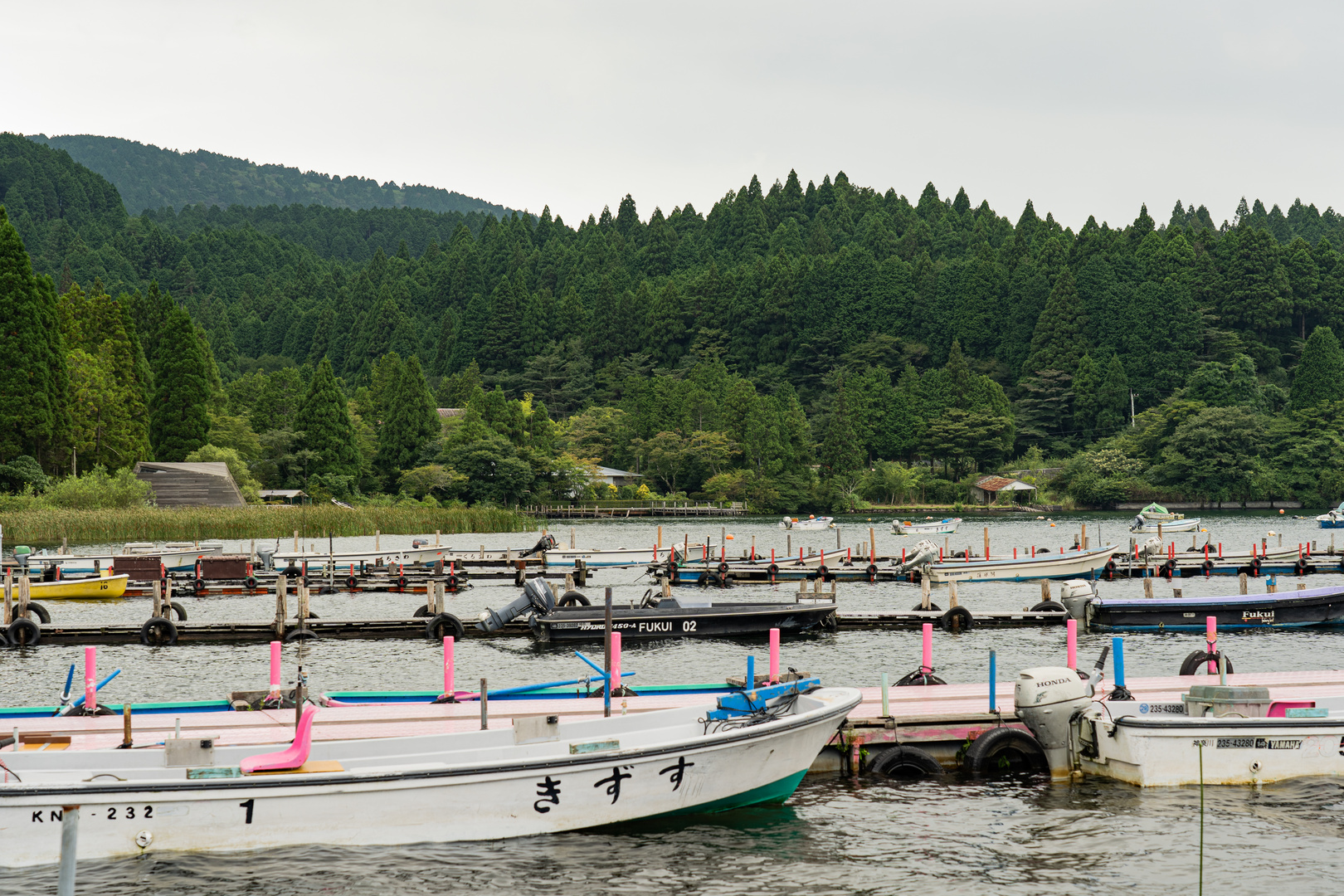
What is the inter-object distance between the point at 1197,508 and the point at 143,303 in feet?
326

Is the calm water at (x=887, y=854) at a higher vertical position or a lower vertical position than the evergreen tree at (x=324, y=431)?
lower

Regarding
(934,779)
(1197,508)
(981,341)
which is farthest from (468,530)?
(981,341)

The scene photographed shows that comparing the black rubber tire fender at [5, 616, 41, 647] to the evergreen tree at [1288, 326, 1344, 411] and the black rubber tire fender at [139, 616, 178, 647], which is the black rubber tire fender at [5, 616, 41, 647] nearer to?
the black rubber tire fender at [139, 616, 178, 647]

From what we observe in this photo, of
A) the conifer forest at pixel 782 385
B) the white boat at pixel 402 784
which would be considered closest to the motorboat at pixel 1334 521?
the conifer forest at pixel 782 385

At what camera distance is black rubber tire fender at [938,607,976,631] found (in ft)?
104

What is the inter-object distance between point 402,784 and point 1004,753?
857 cm

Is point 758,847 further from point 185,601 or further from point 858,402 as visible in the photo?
point 858,402

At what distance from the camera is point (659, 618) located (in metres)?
30.1

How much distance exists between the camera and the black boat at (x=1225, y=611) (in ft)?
103

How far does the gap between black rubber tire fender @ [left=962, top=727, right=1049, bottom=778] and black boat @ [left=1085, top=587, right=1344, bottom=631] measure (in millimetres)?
15192

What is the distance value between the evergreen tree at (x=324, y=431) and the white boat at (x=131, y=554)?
41.2 m

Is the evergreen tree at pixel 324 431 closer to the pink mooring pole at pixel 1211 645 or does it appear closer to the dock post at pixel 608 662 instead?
the dock post at pixel 608 662

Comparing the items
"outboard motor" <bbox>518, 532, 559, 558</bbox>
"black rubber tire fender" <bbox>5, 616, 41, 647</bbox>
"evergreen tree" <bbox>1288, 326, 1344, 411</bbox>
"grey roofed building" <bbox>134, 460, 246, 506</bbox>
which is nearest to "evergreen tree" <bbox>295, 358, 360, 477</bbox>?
"grey roofed building" <bbox>134, 460, 246, 506</bbox>

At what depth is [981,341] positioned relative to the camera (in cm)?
16725
